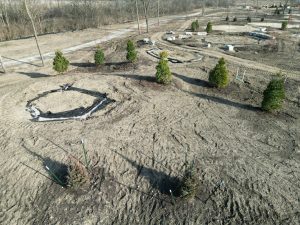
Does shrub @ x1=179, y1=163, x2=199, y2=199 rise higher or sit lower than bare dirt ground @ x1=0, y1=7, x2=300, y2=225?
higher

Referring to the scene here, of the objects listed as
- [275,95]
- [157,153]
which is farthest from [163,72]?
[157,153]

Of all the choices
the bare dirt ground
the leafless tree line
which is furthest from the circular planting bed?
the leafless tree line

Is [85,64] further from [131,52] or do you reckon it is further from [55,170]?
[55,170]

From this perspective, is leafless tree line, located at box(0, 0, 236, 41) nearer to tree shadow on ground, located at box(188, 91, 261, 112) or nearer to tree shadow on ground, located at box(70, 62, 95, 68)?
tree shadow on ground, located at box(70, 62, 95, 68)

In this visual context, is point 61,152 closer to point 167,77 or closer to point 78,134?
point 78,134

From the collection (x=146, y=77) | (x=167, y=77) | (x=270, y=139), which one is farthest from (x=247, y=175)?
(x=146, y=77)

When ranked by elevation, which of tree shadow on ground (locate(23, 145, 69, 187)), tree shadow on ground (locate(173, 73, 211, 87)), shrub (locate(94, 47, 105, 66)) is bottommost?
tree shadow on ground (locate(23, 145, 69, 187))
